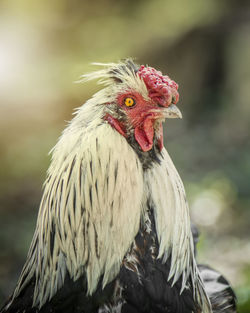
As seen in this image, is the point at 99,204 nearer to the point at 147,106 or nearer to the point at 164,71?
the point at 147,106

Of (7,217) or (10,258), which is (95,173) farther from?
(7,217)

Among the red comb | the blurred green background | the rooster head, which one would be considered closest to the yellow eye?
the rooster head

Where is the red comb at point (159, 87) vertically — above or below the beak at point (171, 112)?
above

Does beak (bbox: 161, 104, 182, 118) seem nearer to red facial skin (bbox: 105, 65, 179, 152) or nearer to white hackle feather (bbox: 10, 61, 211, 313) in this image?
red facial skin (bbox: 105, 65, 179, 152)

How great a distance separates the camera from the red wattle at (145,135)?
2.24 metres

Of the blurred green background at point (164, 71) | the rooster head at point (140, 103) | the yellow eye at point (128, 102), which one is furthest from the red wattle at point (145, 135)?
the blurred green background at point (164, 71)

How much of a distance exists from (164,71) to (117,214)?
23.6ft

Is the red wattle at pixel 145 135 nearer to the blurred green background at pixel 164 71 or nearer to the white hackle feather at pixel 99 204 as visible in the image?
the white hackle feather at pixel 99 204

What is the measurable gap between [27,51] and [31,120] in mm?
1151

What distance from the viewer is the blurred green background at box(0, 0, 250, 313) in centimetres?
585

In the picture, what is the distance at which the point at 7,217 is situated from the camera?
5.77m

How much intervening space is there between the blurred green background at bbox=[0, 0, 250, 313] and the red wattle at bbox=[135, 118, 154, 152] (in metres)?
2.95

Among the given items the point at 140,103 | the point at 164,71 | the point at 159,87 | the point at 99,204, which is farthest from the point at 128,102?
the point at 164,71

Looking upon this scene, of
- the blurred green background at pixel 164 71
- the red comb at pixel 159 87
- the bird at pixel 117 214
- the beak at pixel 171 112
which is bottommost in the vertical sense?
the bird at pixel 117 214
